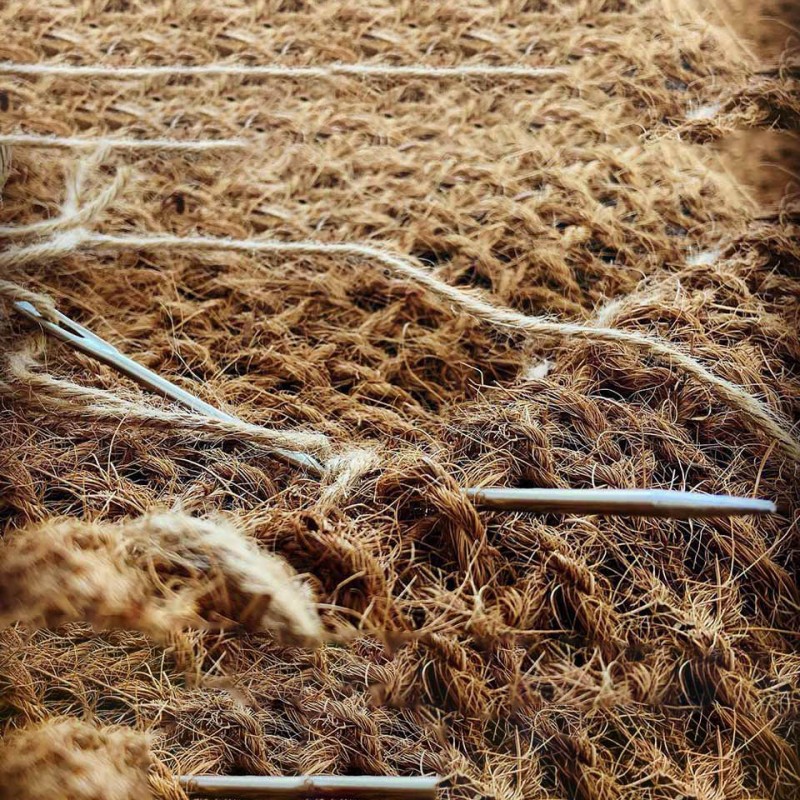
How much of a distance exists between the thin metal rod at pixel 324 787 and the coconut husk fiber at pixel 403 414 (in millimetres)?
14

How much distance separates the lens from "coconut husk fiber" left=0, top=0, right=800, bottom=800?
0.82m

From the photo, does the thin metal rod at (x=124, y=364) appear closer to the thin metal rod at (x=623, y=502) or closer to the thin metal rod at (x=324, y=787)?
the thin metal rod at (x=623, y=502)

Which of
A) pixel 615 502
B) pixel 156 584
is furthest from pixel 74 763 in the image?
pixel 615 502

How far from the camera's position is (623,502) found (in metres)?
0.87

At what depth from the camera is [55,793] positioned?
2.58 ft

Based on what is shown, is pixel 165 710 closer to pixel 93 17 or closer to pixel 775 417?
pixel 775 417

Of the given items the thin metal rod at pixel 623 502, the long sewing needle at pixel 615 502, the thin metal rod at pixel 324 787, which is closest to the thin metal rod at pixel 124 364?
the long sewing needle at pixel 615 502

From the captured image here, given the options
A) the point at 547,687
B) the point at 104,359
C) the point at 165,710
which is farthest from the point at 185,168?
the point at 547,687

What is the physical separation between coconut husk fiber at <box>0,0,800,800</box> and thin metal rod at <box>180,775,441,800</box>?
0.04 ft

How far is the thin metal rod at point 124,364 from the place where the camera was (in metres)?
0.93

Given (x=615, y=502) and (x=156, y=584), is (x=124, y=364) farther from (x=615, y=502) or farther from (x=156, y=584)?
(x=615, y=502)

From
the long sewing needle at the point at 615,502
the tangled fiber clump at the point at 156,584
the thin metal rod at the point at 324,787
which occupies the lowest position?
the thin metal rod at the point at 324,787

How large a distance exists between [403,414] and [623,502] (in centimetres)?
28

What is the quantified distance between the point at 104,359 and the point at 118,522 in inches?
8.5
